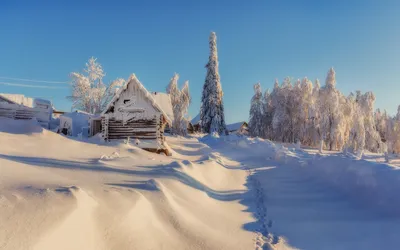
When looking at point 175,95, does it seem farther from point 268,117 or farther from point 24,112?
point 24,112

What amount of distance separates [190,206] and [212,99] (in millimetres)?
41015

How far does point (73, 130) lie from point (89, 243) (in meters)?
21.6

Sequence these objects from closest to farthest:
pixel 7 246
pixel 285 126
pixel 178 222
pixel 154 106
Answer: pixel 7 246, pixel 178 222, pixel 154 106, pixel 285 126

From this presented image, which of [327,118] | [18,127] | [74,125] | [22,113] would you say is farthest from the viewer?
[327,118]

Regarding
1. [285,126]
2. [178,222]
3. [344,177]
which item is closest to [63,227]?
[178,222]

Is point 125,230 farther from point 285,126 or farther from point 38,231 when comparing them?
point 285,126

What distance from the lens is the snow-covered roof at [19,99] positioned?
28.0 meters

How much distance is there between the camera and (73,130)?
77.3 feet

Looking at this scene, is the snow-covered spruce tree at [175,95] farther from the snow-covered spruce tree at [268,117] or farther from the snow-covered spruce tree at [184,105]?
the snow-covered spruce tree at [268,117]

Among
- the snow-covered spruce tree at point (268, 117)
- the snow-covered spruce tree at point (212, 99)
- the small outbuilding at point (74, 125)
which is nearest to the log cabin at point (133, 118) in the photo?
the small outbuilding at point (74, 125)

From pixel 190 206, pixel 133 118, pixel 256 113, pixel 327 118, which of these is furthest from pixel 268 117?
pixel 190 206

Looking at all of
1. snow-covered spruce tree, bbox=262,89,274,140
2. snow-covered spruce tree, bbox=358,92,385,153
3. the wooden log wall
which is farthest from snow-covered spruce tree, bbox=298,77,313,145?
the wooden log wall

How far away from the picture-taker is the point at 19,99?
29344 mm

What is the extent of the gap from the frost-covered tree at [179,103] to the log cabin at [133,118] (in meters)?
24.4
